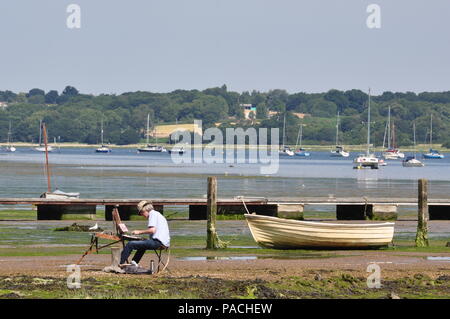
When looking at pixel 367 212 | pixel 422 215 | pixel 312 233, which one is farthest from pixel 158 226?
pixel 367 212

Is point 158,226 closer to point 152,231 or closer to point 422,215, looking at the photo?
point 152,231

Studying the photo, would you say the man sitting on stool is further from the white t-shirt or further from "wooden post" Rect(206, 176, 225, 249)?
"wooden post" Rect(206, 176, 225, 249)

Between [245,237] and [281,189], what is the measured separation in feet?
137

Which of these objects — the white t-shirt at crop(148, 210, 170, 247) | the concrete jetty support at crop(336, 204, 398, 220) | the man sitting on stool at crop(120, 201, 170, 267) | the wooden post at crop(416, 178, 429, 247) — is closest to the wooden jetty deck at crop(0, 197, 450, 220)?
the concrete jetty support at crop(336, 204, 398, 220)

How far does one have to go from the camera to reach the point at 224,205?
44188 millimetres

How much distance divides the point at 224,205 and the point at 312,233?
47.3 ft

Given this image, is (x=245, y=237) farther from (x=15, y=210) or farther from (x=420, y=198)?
(x=15, y=210)

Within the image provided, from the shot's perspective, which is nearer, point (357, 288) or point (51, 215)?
point (357, 288)

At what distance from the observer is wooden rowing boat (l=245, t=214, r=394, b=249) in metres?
30.0
